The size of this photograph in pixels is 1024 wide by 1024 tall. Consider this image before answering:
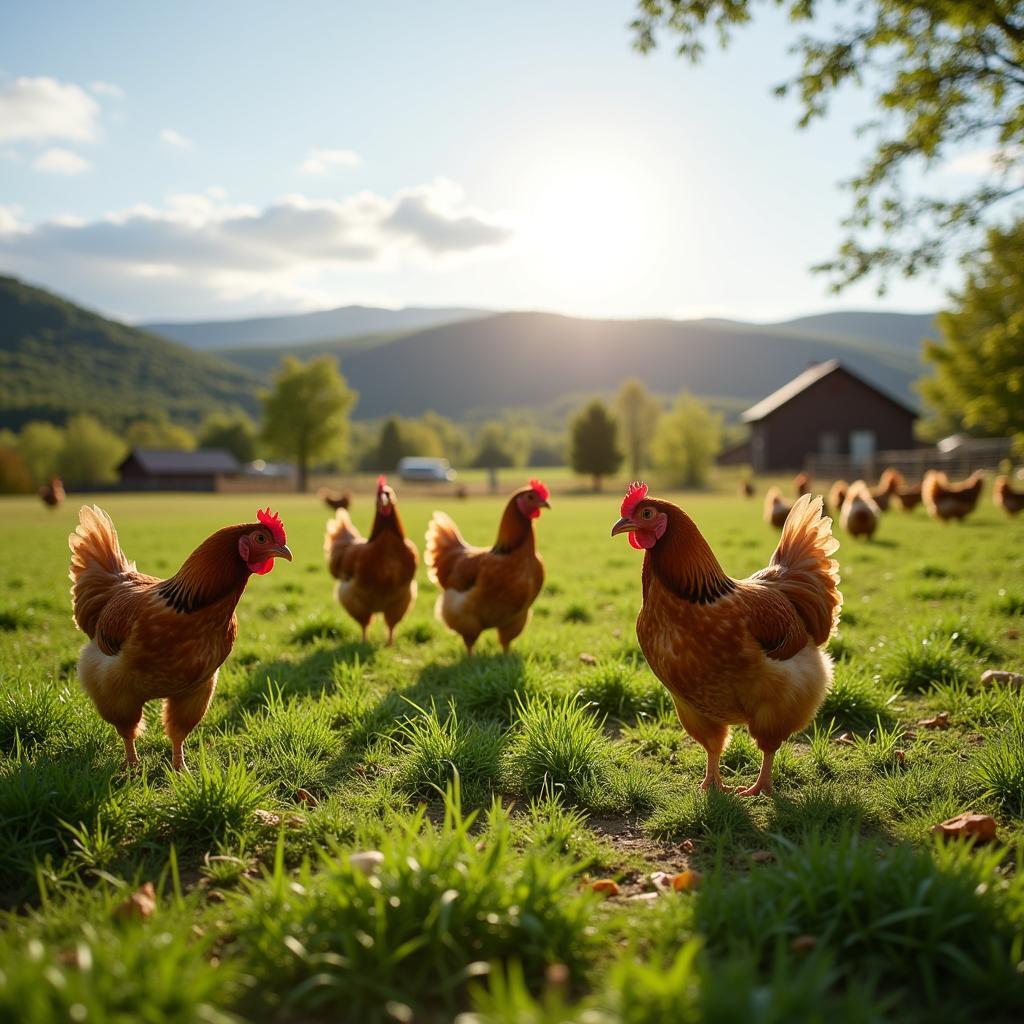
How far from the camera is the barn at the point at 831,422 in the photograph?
5206 cm

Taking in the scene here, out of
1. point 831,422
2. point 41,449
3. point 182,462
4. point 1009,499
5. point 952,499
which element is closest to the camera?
point 952,499

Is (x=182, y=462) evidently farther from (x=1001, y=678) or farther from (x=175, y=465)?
(x=1001, y=678)

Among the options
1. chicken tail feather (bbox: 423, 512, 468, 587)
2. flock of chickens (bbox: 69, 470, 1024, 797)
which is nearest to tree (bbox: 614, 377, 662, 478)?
chicken tail feather (bbox: 423, 512, 468, 587)

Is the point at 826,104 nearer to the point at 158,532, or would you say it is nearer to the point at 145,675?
the point at 145,675

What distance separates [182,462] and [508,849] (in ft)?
303

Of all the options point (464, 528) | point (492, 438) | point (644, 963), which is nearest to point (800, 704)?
point (644, 963)

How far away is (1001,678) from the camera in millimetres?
5215

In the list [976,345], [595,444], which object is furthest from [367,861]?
[595,444]

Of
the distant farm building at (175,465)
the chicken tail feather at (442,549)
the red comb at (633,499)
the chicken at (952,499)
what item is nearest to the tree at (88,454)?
the distant farm building at (175,465)

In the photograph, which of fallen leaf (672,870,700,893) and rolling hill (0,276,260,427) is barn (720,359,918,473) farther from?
rolling hill (0,276,260,427)

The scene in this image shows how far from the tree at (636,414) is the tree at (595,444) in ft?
24.6

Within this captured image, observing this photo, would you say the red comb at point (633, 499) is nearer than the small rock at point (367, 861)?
No

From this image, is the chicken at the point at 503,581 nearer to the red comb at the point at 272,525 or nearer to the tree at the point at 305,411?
the red comb at the point at 272,525

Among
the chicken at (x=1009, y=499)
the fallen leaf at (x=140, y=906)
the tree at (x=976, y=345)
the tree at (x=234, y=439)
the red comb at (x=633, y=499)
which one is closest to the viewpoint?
the fallen leaf at (x=140, y=906)
